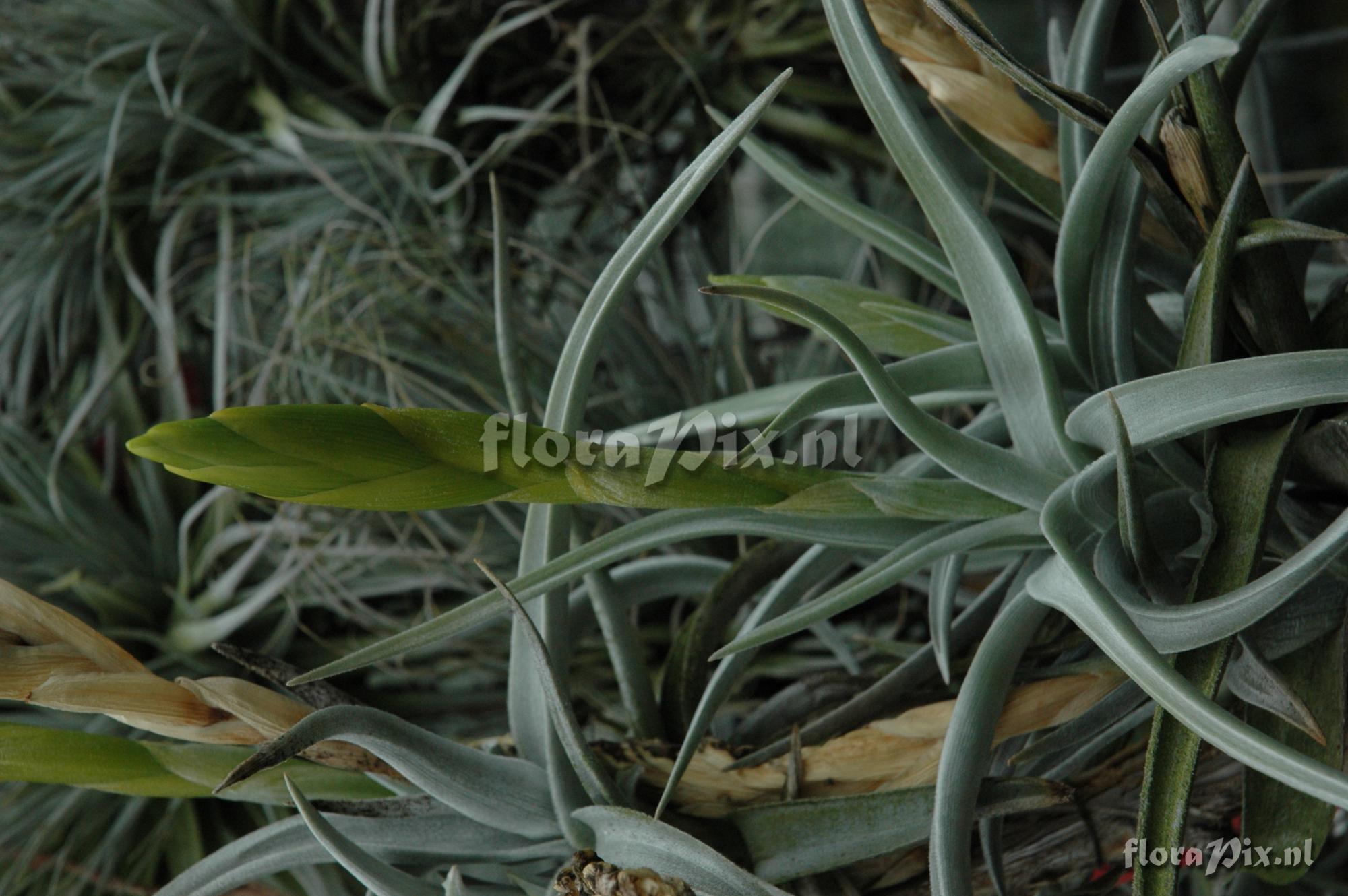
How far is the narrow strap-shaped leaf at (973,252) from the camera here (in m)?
0.22

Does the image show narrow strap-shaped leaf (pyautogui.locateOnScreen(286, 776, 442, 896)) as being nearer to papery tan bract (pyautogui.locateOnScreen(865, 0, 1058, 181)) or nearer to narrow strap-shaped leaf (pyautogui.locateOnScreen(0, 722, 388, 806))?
narrow strap-shaped leaf (pyautogui.locateOnScreen(0, 722, 388, 806))

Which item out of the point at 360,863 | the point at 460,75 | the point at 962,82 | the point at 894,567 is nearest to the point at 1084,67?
the point at 962,82

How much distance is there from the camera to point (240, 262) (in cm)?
62

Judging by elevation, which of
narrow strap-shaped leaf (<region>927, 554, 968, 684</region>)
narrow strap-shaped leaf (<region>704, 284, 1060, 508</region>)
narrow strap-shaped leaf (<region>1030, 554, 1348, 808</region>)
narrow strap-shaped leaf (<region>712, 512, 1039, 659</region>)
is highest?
narrow strap-shaped leaf (<region>704, 284, 1060, 508</region>)

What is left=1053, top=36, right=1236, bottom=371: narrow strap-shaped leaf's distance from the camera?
0.18 metres

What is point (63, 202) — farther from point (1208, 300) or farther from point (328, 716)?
point (1208, 300)

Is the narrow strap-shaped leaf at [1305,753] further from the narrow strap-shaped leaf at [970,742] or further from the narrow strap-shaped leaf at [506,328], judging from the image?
the narrow strap-shaped leaf at [506,328]

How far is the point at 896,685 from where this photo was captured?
10.7 inches

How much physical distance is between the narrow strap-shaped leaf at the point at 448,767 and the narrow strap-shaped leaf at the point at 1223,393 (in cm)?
16

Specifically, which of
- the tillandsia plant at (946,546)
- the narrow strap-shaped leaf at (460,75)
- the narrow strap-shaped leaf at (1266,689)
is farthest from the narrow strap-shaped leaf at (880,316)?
the narrow strap-shaped leaf at (460,75)

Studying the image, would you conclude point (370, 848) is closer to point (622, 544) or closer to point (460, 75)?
point (622, 544)

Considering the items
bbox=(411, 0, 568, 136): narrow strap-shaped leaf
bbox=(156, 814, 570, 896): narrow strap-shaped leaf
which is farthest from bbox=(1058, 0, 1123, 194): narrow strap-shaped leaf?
bbox=(411, 0, 568, 136): narrow strap-shaped leaf

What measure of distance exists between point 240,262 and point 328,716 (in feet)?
1.58

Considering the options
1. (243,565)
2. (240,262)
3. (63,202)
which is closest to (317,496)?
(243,565)
